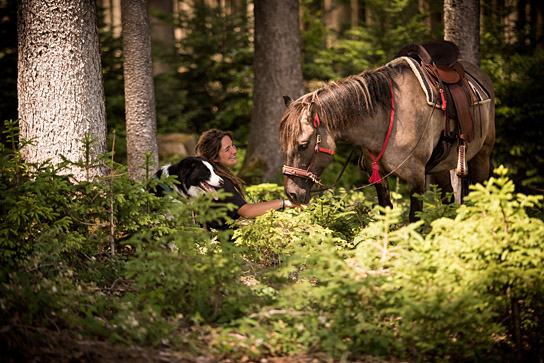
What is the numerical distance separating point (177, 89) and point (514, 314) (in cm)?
1071

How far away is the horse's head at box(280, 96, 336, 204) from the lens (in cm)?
436

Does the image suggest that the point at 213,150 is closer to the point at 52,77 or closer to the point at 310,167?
the point at 310,167

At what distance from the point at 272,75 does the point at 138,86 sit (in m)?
3.19

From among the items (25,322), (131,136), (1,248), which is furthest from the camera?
(131,136)

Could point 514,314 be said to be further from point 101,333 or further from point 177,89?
point 177,89

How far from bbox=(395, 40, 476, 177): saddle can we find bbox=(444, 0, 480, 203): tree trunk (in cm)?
137

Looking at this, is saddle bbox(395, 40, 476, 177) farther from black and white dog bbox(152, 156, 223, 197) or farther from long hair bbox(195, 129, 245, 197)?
black and white dog bbox(152, 156, 223, 197)

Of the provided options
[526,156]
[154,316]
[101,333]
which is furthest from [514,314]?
[526,156]

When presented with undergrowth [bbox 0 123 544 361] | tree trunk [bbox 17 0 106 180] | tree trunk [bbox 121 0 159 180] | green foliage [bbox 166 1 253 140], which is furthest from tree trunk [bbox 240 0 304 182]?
undergrowth [bbox 0 123 544 361]

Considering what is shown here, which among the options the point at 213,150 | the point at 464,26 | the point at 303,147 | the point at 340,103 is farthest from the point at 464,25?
the point at 213,150

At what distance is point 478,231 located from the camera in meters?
3.20

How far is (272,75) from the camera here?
855 cm

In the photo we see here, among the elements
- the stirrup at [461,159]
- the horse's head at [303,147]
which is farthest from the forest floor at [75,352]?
the stirrup at [461,159]

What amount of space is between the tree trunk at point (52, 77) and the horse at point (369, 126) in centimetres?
216
